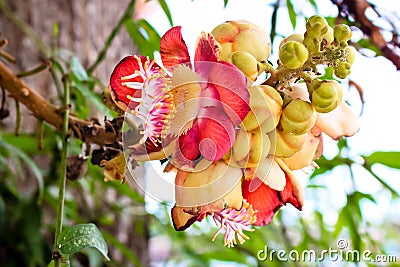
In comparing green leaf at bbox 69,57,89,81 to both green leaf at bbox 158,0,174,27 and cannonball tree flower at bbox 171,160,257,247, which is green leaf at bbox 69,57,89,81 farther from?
cannonball tree flower at bbox 171,160,257,247

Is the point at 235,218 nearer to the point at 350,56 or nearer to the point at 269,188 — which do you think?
the point at 269,188

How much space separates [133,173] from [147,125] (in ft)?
0.19

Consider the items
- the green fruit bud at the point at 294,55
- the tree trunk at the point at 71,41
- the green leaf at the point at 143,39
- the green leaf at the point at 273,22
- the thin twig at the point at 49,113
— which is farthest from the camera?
the tree trunk at the point at 71,41

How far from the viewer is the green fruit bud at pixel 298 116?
0.38 meters

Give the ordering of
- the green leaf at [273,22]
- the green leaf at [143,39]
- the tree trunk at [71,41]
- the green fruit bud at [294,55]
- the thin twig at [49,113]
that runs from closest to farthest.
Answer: the green fruit bud at [294,55] → the thin twig at [49,113] → the green leaf at [273,22] → the green leaf at [143,39] → the tree trunk at [71,41]

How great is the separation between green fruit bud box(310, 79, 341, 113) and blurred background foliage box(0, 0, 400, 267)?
0.64ft

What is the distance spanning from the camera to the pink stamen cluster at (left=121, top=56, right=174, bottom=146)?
1.31ft

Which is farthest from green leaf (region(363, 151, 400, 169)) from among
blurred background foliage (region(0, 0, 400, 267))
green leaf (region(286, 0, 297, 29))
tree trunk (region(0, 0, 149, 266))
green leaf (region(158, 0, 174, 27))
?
tree trunk (region(0, 0, 149, 266))

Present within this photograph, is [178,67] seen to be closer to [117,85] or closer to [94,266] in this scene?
[117,85]

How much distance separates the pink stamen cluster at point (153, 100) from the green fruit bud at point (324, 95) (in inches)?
3.6

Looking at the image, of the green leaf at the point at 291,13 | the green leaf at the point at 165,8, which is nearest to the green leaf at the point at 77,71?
the green leaf at the point at 165,8

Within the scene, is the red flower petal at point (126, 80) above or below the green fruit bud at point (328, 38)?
below

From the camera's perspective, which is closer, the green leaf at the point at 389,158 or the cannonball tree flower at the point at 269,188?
the cannonball tree flower at the point at 269,188

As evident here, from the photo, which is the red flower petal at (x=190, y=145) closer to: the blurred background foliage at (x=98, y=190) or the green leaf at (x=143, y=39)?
the blurred background foliage at (x=98, y=190)
